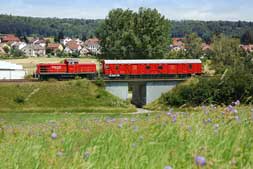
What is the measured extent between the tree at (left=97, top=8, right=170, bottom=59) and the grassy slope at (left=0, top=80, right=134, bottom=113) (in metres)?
17.0

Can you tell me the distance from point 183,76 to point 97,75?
8.88 m

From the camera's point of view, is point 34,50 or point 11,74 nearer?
point 11,74

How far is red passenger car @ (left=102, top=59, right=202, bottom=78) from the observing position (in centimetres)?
5200

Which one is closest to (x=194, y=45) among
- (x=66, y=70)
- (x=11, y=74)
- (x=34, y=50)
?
(x=11, y=74)

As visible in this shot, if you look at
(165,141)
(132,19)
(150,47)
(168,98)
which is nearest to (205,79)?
(168,98)

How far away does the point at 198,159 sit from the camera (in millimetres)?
2744

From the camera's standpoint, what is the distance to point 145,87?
51.8 meters

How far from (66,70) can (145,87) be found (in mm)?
7880

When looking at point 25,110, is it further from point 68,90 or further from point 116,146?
point 116,146

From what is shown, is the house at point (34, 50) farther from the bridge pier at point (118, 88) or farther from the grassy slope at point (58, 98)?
the grassy slope at point (58, 98)

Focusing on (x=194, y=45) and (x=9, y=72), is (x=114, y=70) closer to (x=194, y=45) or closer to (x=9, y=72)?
(x=9, y=72)

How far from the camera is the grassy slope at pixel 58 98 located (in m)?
45.3

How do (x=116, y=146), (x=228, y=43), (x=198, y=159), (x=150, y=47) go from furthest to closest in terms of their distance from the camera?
(x=228, y=43) → (x=150, y=47) → (x=116, y=146) → (x=198, y=159)

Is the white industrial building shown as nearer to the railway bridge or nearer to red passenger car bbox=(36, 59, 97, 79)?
red passenger car bbox=(36, 59, 97, 79)
